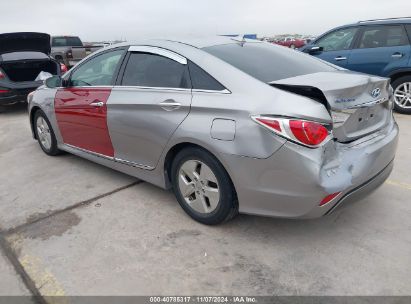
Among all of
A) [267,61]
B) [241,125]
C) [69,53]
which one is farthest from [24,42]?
[69,53]

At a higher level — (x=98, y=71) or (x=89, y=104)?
(x=98, y=71)

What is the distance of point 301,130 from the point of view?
7.81 feet

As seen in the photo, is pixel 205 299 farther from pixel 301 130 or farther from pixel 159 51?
pixel 159 51

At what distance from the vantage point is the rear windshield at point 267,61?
2.89 meters

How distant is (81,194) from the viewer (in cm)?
381

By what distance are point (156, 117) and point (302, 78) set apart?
48.9 inches

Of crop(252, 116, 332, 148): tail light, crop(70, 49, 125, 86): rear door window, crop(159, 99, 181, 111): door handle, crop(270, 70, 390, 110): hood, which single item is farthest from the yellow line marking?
crop(70, 49, 125, 86): rear door window

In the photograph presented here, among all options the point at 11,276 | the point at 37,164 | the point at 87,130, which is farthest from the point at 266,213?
the point at 37,164

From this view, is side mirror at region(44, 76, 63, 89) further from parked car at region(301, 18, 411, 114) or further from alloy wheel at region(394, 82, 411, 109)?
alloy wheel at region(394, 82, 411, 109)

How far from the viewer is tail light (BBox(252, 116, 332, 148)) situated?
238 cm

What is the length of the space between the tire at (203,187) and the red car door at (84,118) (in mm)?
1041

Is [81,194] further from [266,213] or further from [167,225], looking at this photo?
[266,213]

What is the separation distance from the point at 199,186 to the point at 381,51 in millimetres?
→ 5253

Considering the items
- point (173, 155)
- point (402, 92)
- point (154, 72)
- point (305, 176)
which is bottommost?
point (402, 92)
